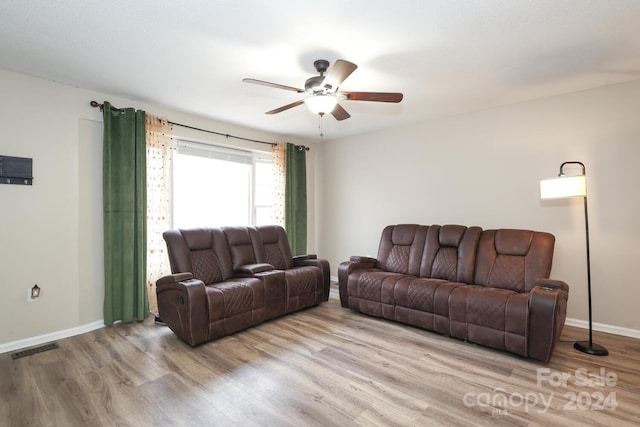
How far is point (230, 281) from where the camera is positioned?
11.4 ft

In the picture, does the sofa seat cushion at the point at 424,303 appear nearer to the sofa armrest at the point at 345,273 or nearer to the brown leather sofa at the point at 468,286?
the brown leather sofa at the point at 468,286

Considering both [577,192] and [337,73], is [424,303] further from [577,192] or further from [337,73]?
[337,73]

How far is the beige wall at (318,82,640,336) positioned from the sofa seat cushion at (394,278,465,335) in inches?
50.9

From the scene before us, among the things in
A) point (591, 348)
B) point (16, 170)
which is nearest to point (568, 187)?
point (591, 348)

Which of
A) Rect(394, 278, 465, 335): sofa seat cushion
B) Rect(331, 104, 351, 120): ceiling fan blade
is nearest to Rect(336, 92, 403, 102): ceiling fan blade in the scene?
Rect(331, 104, 351, 120): ceiling fan blade

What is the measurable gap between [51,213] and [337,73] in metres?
3.06

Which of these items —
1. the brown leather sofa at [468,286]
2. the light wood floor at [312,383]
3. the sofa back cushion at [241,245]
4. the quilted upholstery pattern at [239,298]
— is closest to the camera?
the light wood floor at [312,383]

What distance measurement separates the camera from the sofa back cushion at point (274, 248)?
411cm

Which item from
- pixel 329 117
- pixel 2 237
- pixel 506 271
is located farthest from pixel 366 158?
pixel 2 237

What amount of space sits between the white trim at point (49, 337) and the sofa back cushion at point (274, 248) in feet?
6.18

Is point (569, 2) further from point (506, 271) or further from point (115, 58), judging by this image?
point (115, 58)

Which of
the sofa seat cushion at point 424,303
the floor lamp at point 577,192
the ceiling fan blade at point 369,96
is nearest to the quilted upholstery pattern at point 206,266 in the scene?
the sofa seat cushion at point 424,303

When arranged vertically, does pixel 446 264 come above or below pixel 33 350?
above

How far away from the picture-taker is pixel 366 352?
274cm
